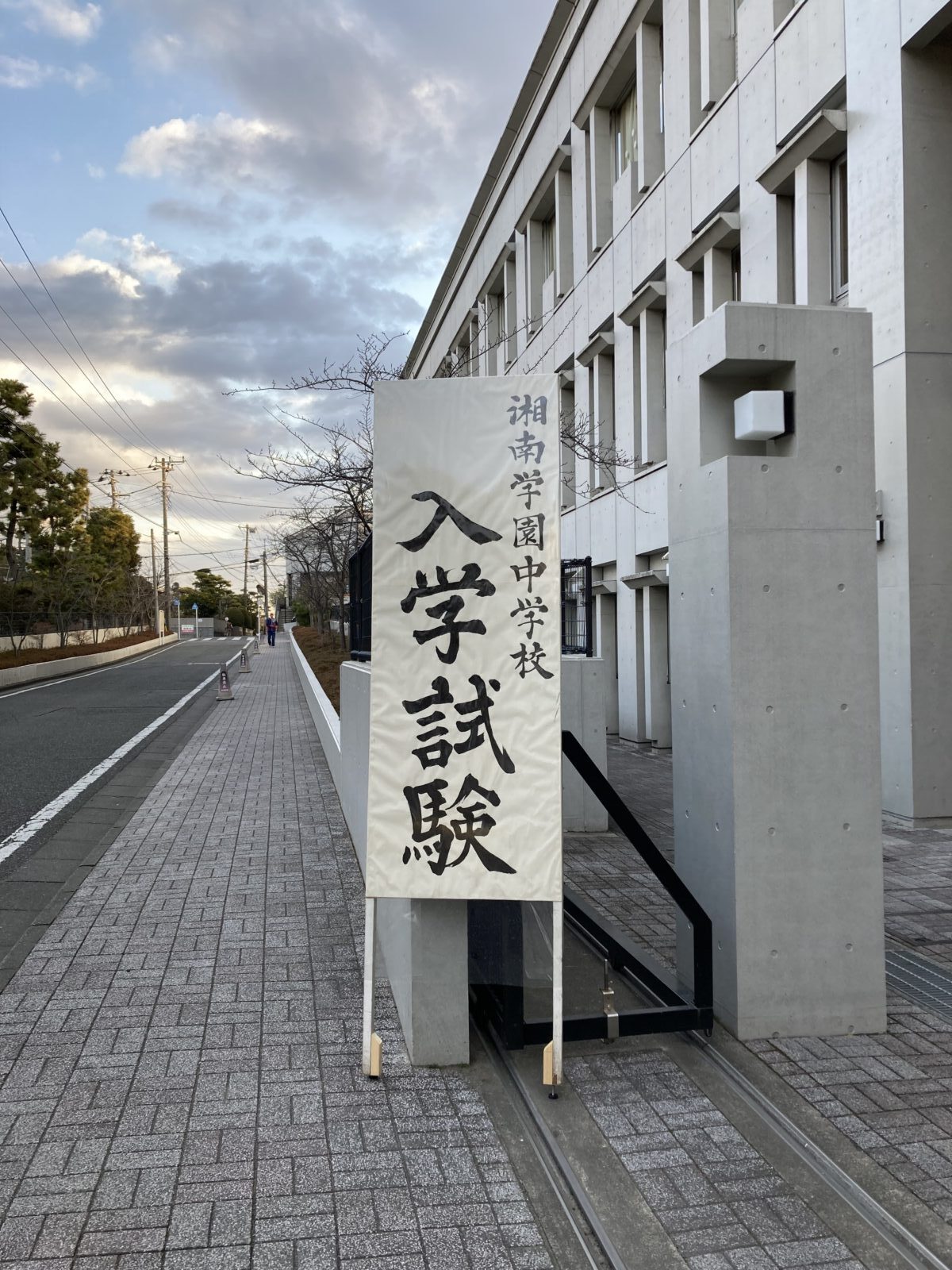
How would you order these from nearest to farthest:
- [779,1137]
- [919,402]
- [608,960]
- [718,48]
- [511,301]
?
[779,1137], [608,960], [919,402], [718,48], [511,301]

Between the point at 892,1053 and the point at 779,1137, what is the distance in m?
0.90

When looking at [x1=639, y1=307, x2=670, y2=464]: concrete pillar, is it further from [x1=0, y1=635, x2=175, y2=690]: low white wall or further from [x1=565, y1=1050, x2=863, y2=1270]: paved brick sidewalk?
[x1=0, y1=635, x2=175, y2=690]: low white wall

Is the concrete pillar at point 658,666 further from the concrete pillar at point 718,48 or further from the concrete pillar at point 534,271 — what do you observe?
the concrete pillar at point 534,271

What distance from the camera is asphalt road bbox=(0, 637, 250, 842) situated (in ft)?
35.5

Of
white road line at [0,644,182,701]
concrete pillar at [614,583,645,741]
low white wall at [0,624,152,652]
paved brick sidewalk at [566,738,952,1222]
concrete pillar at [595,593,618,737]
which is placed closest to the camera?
paved brick sidewalk at [566,738,952,1222]

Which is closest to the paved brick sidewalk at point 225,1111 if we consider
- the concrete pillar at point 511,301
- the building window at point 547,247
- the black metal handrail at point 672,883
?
the black metal handrail at point 672,883

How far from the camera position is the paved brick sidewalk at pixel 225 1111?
282 cm

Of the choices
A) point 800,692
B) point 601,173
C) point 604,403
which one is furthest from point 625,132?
point 800,692

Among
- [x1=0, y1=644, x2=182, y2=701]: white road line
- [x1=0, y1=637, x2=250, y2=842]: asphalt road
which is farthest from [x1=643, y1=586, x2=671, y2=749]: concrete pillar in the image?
[x1=0, y1=644, x2=182, y2=701]: white road line

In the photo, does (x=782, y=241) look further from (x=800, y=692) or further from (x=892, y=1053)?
(x=892, y=1053)

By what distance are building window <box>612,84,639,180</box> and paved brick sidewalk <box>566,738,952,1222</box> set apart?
12.7 metres

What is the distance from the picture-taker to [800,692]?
4.12 metres

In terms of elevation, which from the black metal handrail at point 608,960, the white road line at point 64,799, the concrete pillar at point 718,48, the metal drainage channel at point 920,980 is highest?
the concrete pillar at point 718,48

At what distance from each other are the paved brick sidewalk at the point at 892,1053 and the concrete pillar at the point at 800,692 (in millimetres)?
187
